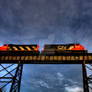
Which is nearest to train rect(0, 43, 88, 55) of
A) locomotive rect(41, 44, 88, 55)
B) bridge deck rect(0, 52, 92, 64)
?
locomotive rect(41, 44, 88, 55)

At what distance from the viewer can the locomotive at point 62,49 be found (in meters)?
16.7

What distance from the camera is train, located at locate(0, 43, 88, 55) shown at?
16938mm

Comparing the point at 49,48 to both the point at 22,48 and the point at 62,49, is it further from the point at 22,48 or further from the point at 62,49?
the point at 22,48

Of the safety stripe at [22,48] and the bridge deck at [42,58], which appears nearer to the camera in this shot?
the bridge deck at [42,58]

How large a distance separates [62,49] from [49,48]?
8.78 feet

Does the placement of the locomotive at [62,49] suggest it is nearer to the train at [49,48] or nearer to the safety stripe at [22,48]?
the train at [49,48]

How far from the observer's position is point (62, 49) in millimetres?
17344

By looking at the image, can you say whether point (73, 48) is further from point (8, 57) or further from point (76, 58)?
point (8, 57)

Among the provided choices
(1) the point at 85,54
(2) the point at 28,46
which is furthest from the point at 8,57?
(1) the point at 85,54

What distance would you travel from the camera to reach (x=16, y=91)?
53.7 ft

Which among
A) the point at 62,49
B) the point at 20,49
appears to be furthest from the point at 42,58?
the point at 20,49

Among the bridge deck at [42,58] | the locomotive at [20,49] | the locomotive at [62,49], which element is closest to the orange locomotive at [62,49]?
the locomotive at [62,49]

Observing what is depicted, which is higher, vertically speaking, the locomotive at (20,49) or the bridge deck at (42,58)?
the locomotive at (20,49)

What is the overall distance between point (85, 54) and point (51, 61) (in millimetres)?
6572
